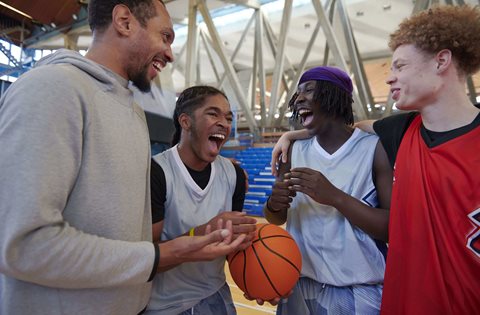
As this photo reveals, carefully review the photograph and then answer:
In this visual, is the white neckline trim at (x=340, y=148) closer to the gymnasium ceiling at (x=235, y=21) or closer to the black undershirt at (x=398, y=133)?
the black undershirt at (x=398, y=133)

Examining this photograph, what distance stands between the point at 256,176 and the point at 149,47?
8.08 meters

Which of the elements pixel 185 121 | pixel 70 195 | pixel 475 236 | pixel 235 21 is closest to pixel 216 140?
pixel 185 121

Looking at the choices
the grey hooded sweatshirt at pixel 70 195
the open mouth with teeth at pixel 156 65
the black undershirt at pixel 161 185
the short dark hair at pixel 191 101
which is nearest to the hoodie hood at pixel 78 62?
the grey hooded sweatshirt at pixel 70 195

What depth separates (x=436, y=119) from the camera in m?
1.25

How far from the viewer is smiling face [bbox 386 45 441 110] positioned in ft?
3.96

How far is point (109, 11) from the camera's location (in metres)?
1.12

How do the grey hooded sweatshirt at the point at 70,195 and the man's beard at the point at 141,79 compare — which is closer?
the grey hooded sweatshirt at the point at 70,195

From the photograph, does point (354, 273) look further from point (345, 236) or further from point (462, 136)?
point (462, 136)

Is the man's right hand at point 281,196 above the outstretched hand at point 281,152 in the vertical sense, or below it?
below

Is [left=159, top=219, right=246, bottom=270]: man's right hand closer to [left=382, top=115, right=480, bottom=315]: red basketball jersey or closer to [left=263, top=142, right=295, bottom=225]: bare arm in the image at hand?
[left=263, top=142, right=295, bottom=225]: bare arm

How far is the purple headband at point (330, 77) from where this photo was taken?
1.56 m

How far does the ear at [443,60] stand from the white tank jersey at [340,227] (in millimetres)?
399

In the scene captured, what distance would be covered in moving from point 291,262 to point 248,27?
41.2 ft

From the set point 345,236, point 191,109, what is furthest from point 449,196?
point 191,109
